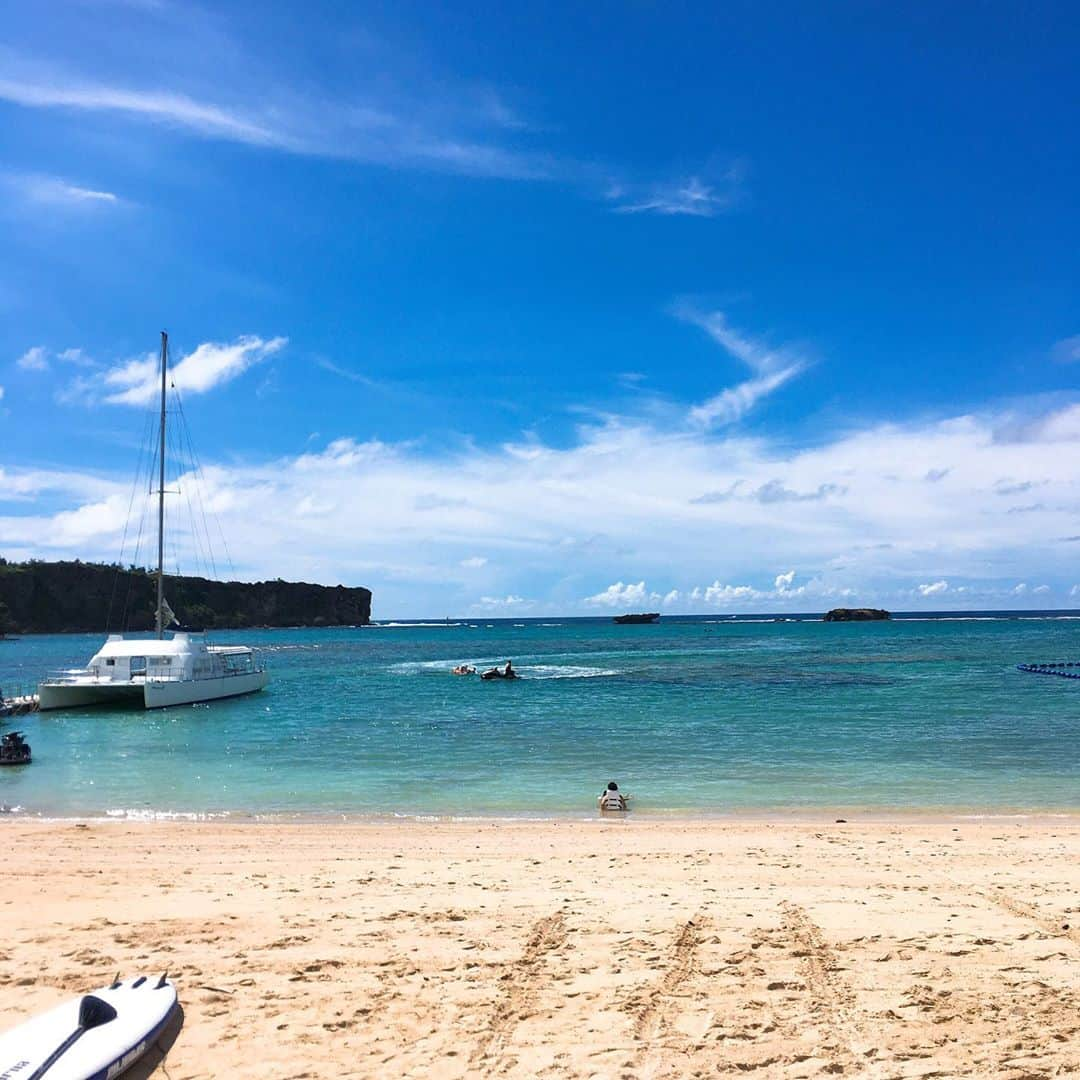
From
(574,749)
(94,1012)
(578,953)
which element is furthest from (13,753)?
(578,953)

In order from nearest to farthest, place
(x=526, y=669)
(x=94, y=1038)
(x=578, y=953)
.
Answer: (x=94, y=1038) → (x=578, y=953) → (x=526, y=669)

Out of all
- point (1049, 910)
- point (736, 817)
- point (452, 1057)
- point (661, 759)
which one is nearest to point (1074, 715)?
point (661, 759)

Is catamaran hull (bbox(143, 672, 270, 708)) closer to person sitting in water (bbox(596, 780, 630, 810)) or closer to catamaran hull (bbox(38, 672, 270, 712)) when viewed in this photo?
catamaran hull (bbox(38, 672, 270, 712))

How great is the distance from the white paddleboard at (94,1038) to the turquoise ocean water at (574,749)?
10821 millimetres

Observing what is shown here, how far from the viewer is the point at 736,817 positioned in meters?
16.5

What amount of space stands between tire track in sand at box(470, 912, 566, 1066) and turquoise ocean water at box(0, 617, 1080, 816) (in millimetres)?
8779

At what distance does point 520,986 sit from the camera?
723 centimetres

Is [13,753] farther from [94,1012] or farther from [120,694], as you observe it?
[94,1012]

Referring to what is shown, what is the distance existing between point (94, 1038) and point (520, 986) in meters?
3.13

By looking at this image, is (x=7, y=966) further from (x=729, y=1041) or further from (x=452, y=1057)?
(x=729, y=1041)

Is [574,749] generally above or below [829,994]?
below

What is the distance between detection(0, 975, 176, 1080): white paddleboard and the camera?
5.75m

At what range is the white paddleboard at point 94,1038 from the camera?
5.75 m

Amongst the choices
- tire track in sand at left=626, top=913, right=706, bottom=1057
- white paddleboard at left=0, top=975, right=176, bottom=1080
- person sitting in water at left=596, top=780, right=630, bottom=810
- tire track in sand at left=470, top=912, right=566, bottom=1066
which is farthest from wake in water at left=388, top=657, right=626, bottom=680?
white paddleboard at left=0, top=975, right=176, bottom=1080
